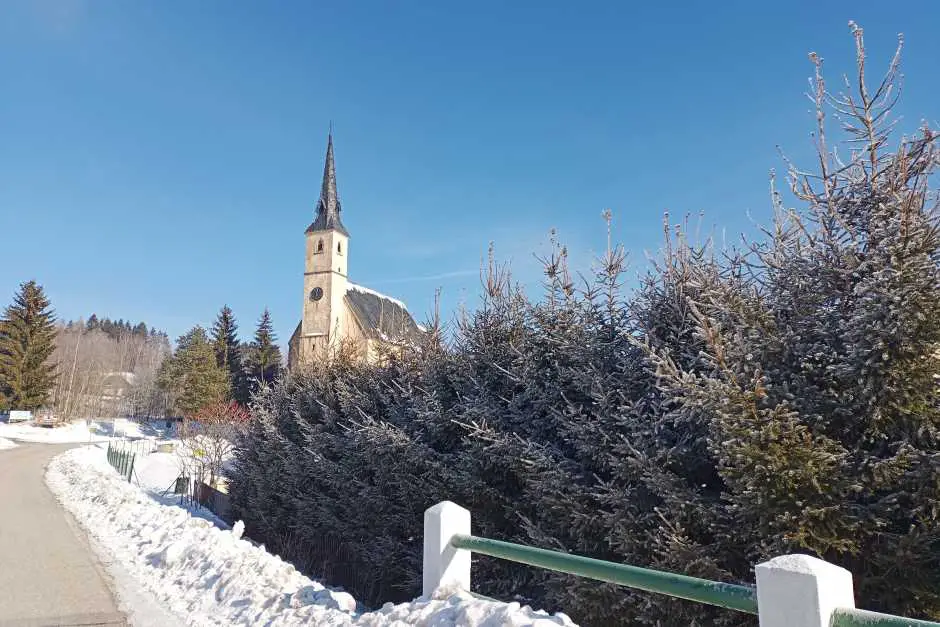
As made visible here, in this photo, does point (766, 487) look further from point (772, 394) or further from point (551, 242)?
point (551, 242)

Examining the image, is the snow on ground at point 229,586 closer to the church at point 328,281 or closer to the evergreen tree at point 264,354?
the church at point 328,281

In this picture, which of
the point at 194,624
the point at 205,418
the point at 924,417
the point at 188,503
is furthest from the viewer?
the point at 205,418

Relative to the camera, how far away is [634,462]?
16.2ft

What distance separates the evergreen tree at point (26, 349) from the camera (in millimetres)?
47781

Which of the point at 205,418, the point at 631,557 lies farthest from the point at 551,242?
the point at 205,418

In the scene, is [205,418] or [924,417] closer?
[924,417]

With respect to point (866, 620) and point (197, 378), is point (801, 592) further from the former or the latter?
point (197, 378)

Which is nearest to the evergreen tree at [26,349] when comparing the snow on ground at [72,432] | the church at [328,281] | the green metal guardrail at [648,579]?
the snow on ground at [72,432]

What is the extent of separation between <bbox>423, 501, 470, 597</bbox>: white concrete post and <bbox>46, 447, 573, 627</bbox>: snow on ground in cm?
13

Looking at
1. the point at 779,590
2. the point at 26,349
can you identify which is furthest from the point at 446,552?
the point at 26,349

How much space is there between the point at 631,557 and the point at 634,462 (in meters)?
0.82

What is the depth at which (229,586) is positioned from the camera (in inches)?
253

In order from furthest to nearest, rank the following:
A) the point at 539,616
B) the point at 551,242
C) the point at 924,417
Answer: the point at 551,242 < the point at 924,417 < the point at 539,616

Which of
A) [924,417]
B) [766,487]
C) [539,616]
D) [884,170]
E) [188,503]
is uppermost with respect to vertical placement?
[884,170]
